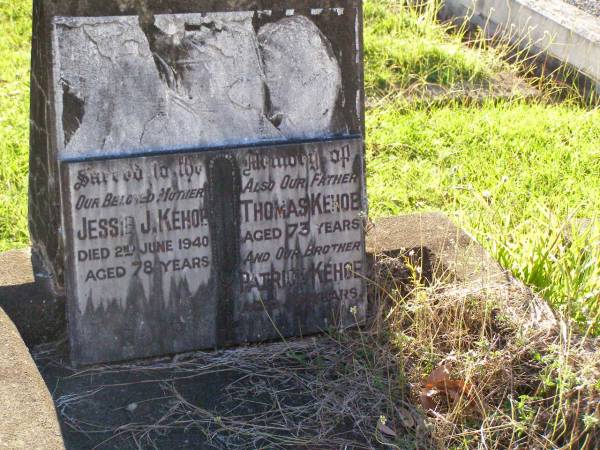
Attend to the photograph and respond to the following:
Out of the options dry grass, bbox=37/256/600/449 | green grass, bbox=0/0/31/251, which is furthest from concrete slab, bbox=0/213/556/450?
green grass, bbox=0/0/31/251

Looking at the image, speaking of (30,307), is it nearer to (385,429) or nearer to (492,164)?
(385,429)

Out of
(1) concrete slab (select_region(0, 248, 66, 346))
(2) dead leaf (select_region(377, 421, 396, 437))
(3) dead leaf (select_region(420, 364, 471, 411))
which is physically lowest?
(2) dead leaf (select_region(377, 421, 396, 437))

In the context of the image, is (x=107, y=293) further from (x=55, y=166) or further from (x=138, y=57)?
(x=138, y=57)

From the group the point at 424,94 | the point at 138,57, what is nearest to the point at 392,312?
the point at 138,57

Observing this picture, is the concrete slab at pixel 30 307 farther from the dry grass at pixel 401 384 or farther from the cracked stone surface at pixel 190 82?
the cracked stone surface at pixel 190 82

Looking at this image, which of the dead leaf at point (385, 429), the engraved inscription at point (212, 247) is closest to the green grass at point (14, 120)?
the engraved inscription at point (212, 247)

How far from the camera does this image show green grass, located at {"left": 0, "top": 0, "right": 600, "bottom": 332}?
→ 3404 mm

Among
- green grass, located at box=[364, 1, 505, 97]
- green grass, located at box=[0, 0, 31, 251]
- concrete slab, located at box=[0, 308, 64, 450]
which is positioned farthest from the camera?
green grass, located at box=[364, 1, 505, 97]

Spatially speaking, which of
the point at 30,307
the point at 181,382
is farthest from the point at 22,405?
the point at 30,307

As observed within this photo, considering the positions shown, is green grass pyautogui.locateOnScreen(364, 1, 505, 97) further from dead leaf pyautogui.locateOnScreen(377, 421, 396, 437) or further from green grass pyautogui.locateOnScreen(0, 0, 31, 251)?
dead leaf pyautogui.locateOnScreen(377, 421, 396, 437)

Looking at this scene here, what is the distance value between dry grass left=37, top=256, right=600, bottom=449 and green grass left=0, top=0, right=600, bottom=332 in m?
0.24

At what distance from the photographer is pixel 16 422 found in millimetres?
2340

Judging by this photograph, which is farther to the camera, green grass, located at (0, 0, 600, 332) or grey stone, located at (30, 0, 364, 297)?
green grass, located at (0, 0, 600, 332)

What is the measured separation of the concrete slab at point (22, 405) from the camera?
7.50 feet
